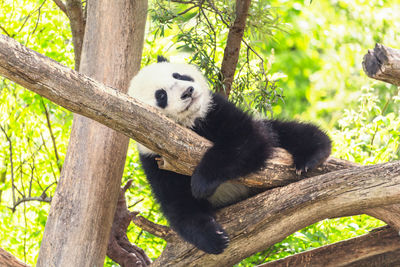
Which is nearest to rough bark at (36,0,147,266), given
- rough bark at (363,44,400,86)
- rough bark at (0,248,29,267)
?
rough bark at (0,248,29,267)

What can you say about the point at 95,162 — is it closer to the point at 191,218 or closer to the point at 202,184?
the point at 191,218

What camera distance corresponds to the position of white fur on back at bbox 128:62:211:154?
3.10m

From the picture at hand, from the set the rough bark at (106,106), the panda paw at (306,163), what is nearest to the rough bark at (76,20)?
the rough bark at (106,106)

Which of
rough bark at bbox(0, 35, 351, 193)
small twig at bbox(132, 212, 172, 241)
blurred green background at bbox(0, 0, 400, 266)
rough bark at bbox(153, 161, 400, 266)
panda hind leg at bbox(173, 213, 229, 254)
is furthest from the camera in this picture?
blurred green background at bbox(0, 0, 400, 266)

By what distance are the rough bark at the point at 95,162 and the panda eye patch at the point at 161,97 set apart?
66 cm

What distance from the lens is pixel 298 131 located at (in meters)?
3.54

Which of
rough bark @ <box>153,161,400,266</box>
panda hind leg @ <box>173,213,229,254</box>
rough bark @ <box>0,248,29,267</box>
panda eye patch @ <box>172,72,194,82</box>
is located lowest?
rough bark @ <box>0,248,29,267</box>

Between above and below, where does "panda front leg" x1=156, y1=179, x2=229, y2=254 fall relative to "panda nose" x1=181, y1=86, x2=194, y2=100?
below

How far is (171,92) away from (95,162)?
883 millimetres

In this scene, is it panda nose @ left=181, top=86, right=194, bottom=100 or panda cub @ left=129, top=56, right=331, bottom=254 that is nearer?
panda cub @ left=129, top=56, right=331, bottom=254

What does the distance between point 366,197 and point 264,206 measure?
21.8 inches

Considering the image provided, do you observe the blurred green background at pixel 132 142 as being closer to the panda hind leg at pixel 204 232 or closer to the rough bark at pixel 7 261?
the panda hind leg at pixel 204 232

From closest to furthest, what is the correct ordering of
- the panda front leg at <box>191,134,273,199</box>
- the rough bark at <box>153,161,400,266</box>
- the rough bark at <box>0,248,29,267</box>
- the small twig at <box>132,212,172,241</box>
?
the rough bark at <box>153,161,400,266</box>
the panda front leg at <box>191,134,273,199</box>
the small twig at <box>132,212,172,241</box>
the rough bark at <box>0,248,29,267</box>

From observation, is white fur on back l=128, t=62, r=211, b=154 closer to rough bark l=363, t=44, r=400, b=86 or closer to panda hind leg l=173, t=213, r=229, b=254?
panda hind leg l=173, t=213, r=229, b=254
